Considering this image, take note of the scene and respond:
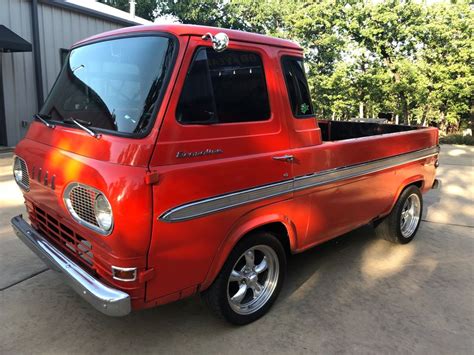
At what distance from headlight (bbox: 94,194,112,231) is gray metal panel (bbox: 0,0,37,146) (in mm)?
9863

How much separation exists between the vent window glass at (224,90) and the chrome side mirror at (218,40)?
6cm

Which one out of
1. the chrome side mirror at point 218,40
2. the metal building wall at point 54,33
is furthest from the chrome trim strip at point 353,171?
the metal building wall at point 54,33

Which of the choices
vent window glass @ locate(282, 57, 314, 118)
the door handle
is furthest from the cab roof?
the door handle

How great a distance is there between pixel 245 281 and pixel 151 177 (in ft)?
4.14

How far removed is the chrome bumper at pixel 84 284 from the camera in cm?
232

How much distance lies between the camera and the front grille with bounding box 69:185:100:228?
8.10 ft

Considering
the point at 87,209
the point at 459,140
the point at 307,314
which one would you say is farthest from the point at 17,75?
the point at 459,140

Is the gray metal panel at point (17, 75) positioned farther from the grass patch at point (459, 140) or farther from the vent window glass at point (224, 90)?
the grass patch at point (459, 140)

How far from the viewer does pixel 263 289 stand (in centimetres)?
331

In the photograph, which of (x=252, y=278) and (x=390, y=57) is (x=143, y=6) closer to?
(x=390, y=57)

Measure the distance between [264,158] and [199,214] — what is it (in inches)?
26.4

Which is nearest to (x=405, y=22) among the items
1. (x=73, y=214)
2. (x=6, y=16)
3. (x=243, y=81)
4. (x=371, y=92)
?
(x=371, y=92)

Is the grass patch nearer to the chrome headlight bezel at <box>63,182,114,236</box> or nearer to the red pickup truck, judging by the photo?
the red pickup truck

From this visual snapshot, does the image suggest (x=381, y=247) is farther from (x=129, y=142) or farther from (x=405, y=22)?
(x=405, y=22)
